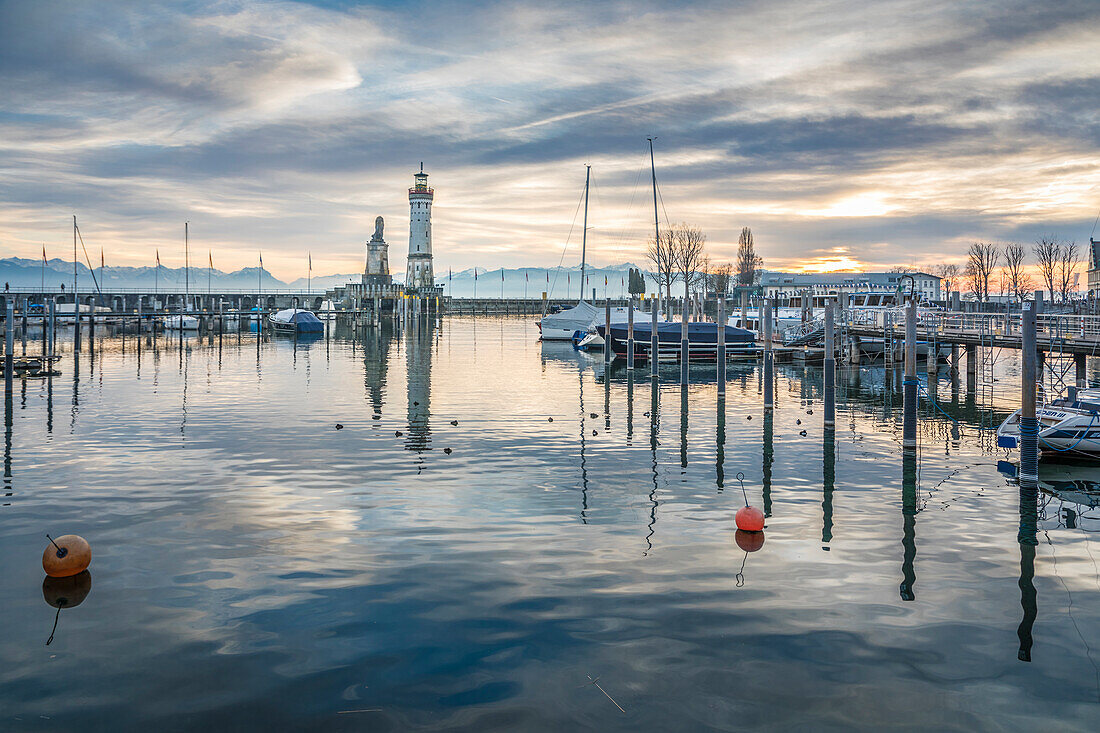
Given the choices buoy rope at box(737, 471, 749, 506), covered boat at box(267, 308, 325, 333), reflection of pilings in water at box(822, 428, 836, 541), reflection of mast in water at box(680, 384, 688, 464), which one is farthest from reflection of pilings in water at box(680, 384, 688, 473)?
covered boat at box(267, 308, 325, 333)

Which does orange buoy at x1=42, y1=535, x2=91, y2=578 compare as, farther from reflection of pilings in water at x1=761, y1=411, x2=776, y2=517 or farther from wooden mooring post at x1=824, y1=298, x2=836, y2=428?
wooden mooring post at x1=824, y1=298, x2=836, y2=428

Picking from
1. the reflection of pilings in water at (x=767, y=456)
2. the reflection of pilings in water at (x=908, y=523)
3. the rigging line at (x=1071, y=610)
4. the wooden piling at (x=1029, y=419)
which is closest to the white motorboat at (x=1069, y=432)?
the reflection of pilings in water at (x=908, y=523)

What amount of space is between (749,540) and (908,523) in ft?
12.6

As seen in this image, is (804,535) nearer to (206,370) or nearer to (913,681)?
(913,681)

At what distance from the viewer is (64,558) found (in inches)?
532

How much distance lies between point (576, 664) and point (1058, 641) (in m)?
6.61

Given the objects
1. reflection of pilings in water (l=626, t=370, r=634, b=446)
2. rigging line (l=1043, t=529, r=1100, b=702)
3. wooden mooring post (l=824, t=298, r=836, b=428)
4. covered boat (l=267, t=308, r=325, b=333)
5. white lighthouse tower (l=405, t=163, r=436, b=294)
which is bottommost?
rigging line (l=1043, t=529, r=1100, b=702)

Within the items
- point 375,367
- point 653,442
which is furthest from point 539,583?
point 375,367

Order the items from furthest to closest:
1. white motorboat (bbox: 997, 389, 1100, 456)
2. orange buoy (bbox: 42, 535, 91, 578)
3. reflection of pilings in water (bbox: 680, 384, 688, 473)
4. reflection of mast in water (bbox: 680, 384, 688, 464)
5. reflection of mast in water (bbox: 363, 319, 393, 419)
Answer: reflection of mast in water (bbox: 363, 319, 393, 419)
reflection of pilings in water (bbox: 680, 384, 688, 473)
reflection of mast in water (bbox: 680, 384, 688, 464)
white motorboat (bbox: 997, 389, 1100, 456)
orange buoy (bbox: 42, 535, 91, 578)

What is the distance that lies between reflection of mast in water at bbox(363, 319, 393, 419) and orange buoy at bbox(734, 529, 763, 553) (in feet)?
61.8

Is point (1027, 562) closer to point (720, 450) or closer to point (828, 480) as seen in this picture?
point (828, 480)

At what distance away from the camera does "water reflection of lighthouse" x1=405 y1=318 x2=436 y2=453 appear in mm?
26984

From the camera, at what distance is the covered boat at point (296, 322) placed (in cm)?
9650

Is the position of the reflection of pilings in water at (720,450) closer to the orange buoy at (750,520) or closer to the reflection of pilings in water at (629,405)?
the reflection of pilings in water at (629,405)
